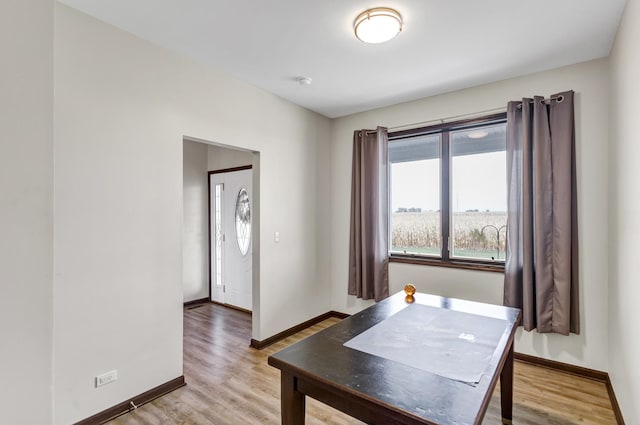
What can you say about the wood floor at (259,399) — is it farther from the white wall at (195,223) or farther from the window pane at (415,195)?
the white wall at (195,223)

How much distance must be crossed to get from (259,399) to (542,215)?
9.01 feet

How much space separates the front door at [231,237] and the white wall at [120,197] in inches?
62.6

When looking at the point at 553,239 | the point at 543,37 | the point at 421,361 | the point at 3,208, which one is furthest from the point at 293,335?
the point at 543,37

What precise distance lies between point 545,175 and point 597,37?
104cm

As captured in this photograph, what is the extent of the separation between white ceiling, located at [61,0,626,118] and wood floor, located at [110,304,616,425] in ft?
8.57

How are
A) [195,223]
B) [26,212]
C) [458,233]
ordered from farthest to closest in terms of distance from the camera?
[195,223]
[458,233]
[26,212]

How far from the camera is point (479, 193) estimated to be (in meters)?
3.26

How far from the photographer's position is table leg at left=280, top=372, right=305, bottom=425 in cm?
137

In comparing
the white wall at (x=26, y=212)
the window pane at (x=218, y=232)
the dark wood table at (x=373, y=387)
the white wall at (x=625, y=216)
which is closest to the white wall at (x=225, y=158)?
the window pane at (x=218, y=232)

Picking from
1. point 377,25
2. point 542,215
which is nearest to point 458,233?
point 542,215

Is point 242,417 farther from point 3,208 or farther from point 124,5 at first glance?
point 124,5

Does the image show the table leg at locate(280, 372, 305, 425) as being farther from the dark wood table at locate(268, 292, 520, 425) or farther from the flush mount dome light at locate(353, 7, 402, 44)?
the flush mount dome light at locate(353, 7, 402, 44)

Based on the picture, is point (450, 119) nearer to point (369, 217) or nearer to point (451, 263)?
point (369, 217)

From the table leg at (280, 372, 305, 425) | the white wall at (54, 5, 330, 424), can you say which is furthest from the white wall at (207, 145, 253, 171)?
the table leg at (280, 372, 305, 425)
